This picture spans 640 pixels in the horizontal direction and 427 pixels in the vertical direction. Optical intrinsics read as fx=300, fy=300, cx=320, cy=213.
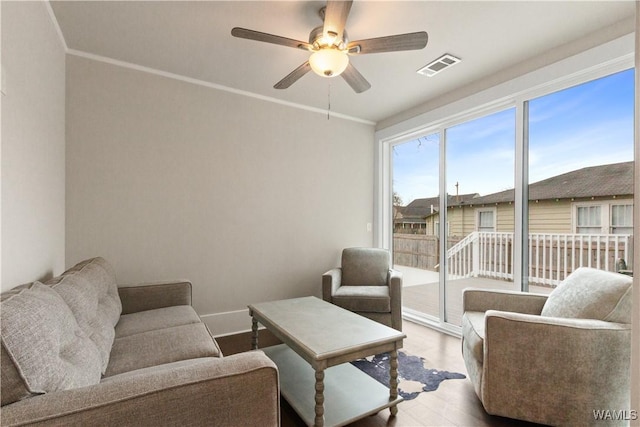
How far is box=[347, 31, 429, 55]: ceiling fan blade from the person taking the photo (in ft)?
5.65

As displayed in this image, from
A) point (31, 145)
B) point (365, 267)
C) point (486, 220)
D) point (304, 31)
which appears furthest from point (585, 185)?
point (31, 145)

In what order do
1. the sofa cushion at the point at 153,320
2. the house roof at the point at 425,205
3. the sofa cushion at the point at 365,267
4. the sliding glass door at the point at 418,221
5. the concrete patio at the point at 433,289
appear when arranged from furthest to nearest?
the sliding glass door at the point at 418,221, the sofa cushion at the point at 365,267, the house roof at the point at 425,205, the concrete patio at the point at 433,289, the sofa cushion at the point at 153,320

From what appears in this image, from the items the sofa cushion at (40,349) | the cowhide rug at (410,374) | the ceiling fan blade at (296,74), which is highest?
the ceiling fan blade at (296,74)

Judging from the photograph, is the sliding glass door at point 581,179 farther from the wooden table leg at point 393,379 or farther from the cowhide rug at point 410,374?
the wooden table leg at point 393,379

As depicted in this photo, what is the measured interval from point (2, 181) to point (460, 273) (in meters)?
3.67

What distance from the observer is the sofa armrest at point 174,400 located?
853mm

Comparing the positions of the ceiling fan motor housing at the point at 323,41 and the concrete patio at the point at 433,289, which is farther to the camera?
the concrete patio at the point at 433,289

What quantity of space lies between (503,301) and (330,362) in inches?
58.5

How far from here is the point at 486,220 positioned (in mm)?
3055

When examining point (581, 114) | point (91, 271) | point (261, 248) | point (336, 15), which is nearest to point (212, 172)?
point (261, 248)

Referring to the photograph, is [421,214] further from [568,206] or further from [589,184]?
[589,184]

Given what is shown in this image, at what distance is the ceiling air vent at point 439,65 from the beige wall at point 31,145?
276 centimetres

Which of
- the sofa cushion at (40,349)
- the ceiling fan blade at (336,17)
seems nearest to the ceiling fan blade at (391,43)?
the ceiling fan blade at (336,17)

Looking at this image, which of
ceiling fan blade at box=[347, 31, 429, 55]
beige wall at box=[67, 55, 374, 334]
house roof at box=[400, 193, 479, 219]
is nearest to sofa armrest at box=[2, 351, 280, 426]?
ceiling fan blade at box=[347, 31, 429, 55]
